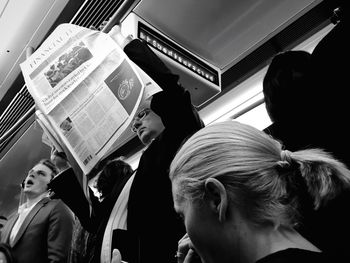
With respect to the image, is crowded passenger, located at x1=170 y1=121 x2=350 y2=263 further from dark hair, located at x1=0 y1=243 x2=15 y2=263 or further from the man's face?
Result: the man's face

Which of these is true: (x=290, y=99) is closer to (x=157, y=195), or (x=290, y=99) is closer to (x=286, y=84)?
(x=286, y=84)

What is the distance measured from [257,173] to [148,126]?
2.74 ft

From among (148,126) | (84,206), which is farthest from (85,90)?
(84,206)

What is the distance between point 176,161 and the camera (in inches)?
38.0

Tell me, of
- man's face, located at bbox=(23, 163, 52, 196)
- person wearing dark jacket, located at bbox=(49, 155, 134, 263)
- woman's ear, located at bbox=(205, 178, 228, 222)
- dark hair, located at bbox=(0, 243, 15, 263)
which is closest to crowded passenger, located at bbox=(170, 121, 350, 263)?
woman's ear, located at bbox=(205, 178, 228, 222)

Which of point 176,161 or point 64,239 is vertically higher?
point 176,161

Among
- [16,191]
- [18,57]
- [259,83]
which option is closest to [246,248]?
[259,83]

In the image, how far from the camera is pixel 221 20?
6.57ft

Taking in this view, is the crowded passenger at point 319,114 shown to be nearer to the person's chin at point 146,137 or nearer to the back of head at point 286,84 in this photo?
the back of head at point 286,84

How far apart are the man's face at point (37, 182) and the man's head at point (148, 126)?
1.15 metres

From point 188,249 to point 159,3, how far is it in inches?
51.7

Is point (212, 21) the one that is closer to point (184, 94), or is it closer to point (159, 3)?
point (159, 3)

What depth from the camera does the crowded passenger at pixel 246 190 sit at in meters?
0.83

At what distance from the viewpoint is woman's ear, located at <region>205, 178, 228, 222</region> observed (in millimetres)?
843
